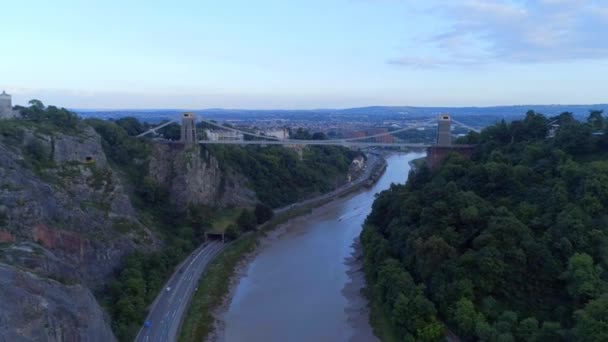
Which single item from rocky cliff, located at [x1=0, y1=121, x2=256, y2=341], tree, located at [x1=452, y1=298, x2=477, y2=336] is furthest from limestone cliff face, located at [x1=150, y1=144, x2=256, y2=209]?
tree, located at [x1=452, y1=298, x2=477, y2=336]

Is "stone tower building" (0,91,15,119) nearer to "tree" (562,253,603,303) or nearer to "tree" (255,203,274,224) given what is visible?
"tree" (255,203,274,224)

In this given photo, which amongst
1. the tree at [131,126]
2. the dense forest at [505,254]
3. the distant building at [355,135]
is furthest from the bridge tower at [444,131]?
the distant building at [355,135]

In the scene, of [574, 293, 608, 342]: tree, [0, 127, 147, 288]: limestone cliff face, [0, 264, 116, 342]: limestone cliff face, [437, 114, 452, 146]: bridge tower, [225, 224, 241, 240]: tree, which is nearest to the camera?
[0, 264, 116, 342]: limestone cliff face

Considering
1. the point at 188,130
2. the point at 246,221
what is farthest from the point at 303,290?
the point at 188,130

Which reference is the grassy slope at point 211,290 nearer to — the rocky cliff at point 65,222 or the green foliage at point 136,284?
the green foliage at point 136,284

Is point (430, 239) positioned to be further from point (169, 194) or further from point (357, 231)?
point (169, 194)

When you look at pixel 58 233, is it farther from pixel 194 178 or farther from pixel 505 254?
pixel 505 254
